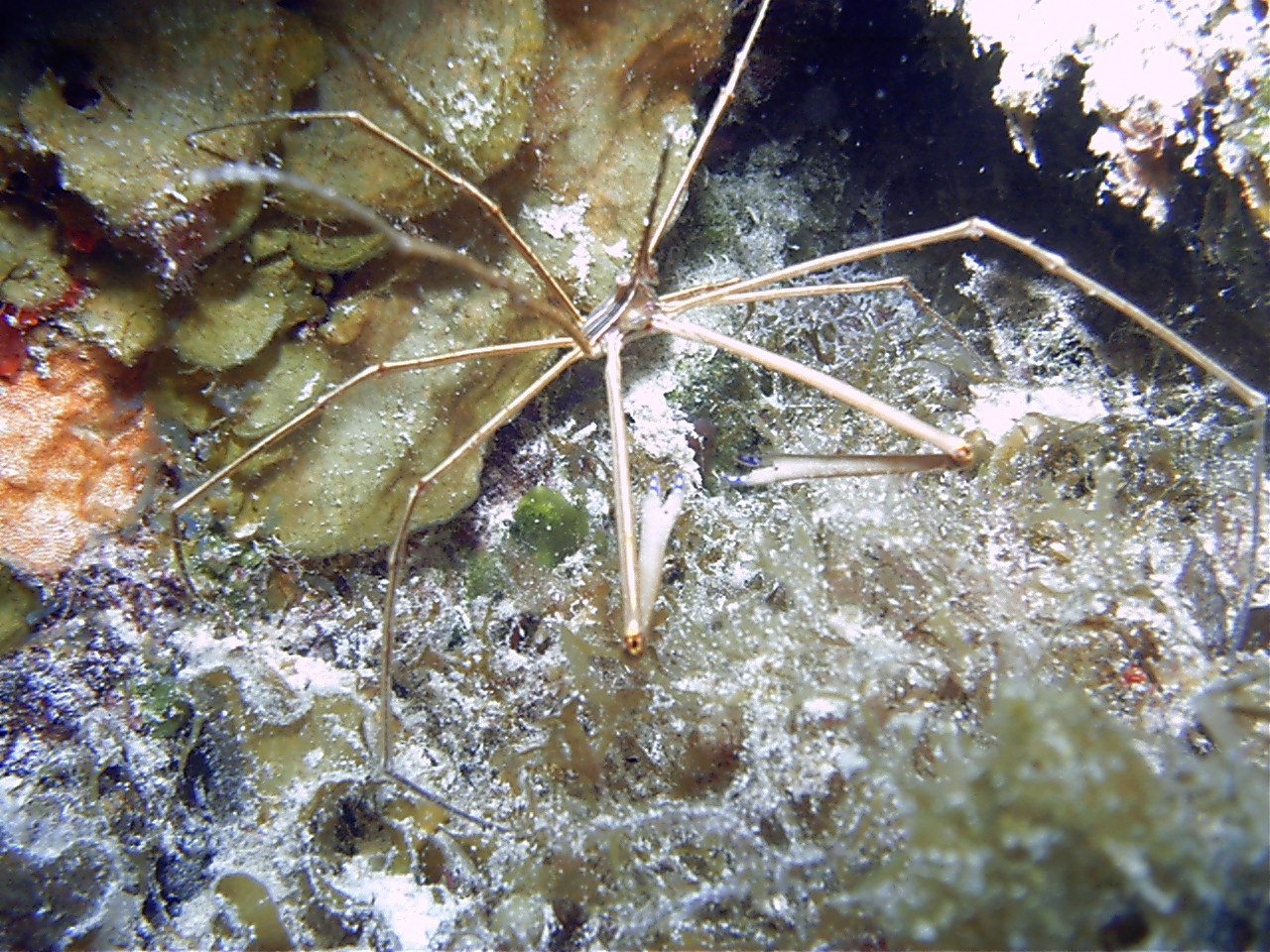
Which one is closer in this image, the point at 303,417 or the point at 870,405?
the point at 870,405

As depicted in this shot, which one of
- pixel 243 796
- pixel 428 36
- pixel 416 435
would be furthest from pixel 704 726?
pixel 428 36

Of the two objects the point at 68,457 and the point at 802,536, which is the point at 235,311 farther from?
the point at 802,536

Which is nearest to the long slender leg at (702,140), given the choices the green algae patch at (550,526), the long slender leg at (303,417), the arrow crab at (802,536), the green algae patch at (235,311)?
the arrow crab at (802,536)

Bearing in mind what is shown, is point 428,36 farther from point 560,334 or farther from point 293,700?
point 293,700

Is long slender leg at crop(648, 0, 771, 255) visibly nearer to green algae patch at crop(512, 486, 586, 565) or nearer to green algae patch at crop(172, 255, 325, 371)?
green algae patch at crop(512, 486, 586, 565)

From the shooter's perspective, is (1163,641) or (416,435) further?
(416,435)

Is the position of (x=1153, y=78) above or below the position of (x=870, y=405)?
above

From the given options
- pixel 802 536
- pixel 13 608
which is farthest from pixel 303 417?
pixel 802 536
